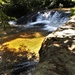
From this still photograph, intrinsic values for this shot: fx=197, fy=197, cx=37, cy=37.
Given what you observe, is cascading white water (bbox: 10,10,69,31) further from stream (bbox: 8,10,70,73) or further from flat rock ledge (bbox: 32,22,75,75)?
flat rock ledge (bbox: 32,22,75,75)

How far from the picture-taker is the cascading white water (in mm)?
15791

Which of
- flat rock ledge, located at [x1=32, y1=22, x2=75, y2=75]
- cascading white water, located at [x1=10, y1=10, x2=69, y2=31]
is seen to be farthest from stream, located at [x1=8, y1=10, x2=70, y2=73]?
flat rock ledge, located at [x1=32, y1=22, x2=75, y2=75]

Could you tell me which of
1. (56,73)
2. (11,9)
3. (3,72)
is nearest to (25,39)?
(3,72)

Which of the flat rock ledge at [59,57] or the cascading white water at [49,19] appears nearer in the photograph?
the flat rock ledge at [59,57]

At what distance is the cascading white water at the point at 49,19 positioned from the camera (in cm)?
1579

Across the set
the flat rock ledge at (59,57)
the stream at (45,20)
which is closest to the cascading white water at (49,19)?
the stream at (45,20)

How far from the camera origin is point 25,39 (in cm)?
1130

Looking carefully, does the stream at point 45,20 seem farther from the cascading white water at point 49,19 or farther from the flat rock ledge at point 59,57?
the flat rock ledge at point 59,57

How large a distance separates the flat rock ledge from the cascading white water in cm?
921

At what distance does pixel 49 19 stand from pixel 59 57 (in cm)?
1291

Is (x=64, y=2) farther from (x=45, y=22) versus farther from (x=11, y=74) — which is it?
(x=11, y=74)

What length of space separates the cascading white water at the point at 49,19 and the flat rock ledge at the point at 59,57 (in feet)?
30.2

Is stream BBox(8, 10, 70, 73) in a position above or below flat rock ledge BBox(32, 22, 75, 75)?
below

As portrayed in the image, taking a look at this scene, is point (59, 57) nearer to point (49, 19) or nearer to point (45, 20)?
point (49, 19)
